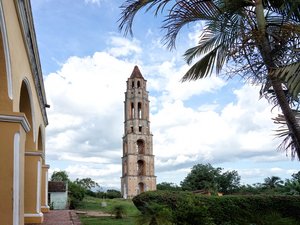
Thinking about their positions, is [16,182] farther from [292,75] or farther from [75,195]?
[75,195]

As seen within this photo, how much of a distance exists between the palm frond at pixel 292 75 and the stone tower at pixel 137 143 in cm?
4580

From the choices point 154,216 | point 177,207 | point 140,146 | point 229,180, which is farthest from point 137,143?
point 154,216

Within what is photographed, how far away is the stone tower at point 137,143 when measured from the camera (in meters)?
50.6

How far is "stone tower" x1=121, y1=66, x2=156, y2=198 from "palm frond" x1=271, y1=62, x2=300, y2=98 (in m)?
45.8

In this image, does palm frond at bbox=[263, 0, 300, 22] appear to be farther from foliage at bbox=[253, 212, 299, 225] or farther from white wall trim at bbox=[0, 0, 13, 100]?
foliage at bbox=[253, 212, 299, 225]

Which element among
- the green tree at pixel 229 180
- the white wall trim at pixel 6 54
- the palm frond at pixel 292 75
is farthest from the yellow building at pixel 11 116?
the green tree at pixel 229 180

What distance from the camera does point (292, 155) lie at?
6062 mm

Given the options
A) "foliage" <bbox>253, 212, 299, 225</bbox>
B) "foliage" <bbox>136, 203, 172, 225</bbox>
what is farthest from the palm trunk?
"foliage" <bbox>253, 212, 299, 225</bbox>

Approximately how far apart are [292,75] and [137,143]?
161 feet

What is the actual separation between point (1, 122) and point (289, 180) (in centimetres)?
2490

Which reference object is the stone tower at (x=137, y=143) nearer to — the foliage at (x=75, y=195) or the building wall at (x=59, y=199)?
the foliage at (x=75, y=195)

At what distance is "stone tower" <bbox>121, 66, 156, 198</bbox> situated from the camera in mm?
50625

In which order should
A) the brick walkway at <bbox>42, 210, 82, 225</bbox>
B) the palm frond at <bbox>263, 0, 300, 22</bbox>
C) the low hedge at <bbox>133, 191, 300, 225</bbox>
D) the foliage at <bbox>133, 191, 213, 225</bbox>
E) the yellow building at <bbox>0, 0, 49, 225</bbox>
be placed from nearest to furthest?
1. the palm frond at <bbox>263, 0, 300, 22</bbox>
2. the yellow building at <bbox>0, 0, 49, 225</bbox>
3. the foliage at <bbox>133, 191, 213, 225</bbox>
4. the low hedge at <bbox>133, 191, 300, 225</bbox>
5. the brick walkway at <bbox>42, 210, 82, 225</bbox>

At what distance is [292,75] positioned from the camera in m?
4.43
